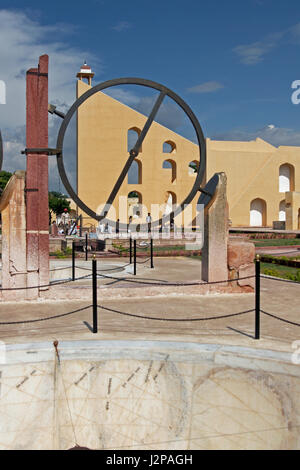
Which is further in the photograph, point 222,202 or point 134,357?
point 222,202

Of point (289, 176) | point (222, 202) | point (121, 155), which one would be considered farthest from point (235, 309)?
point (289, 176)

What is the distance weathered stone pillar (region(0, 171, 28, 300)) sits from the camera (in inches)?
231

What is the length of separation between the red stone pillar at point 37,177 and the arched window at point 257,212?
93.2ft

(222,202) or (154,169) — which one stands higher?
(154,169)

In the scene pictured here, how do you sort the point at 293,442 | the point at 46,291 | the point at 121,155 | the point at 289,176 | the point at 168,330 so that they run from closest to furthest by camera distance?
the point at 293,442 < the point at 168,330 < the point at 46,291 < the point at 121,155 < the point at 289,176

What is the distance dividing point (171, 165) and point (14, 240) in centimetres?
2408

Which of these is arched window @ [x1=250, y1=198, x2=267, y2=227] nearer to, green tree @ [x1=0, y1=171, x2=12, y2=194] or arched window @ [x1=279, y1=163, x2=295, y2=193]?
arched window @ [x1=279, y1=163, x2=295, y2=193]

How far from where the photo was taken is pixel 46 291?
238 inches

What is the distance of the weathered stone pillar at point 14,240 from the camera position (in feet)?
19.2

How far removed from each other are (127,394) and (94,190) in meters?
23.7

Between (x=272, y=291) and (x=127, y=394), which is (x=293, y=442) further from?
(x=272, y=291)

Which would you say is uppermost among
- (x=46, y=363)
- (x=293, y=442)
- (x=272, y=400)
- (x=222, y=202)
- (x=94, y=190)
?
(x=94, y=190)

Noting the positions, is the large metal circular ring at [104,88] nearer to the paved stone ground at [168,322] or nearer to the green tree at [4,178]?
the paved stone ground at [168,322]

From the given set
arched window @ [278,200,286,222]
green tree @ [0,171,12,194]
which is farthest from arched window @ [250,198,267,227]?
green tree @ [0,171,12,194]
